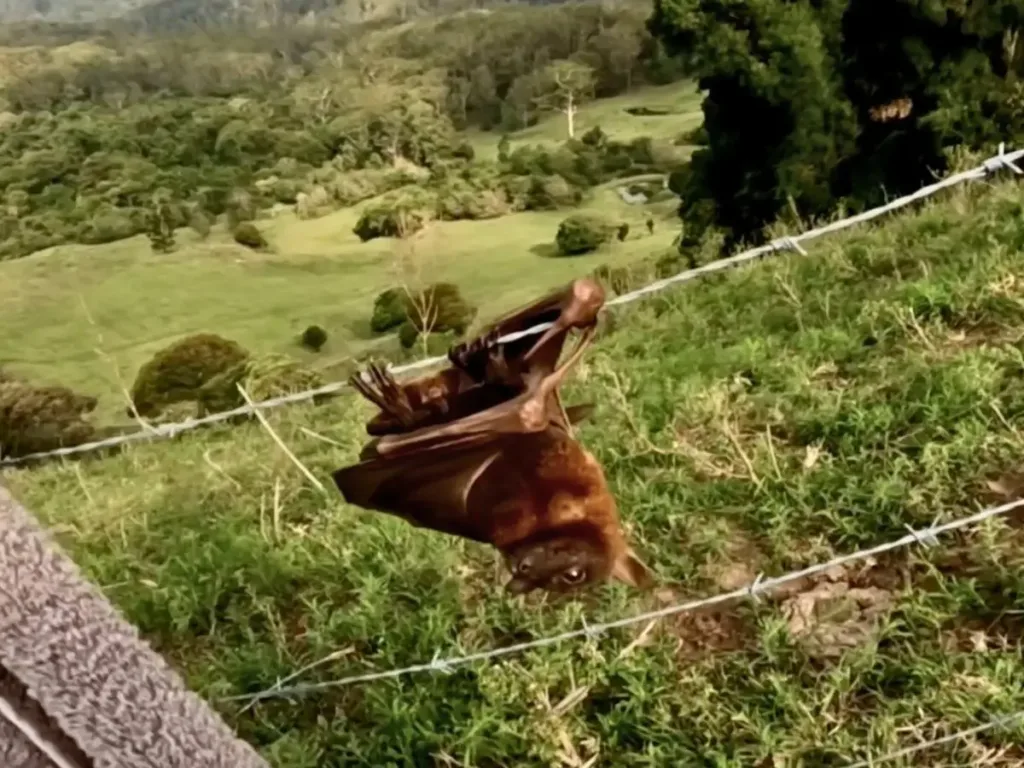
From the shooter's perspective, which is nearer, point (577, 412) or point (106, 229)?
point (577, 412)

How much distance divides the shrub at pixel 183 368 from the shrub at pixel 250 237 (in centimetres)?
20

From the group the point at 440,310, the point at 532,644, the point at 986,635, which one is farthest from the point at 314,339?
the point at 986,635

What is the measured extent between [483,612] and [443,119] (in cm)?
156

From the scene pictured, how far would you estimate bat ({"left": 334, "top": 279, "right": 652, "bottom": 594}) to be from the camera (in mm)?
716

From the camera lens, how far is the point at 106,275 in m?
2.55

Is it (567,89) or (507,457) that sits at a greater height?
(507,457)

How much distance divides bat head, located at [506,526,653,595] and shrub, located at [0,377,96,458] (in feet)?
5.68

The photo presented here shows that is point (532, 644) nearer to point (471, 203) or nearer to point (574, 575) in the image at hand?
point (574, 575)

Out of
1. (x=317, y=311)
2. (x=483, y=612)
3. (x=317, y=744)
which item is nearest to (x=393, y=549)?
(x=483, y=612)

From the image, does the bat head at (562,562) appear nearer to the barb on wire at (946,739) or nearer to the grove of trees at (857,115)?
the barb on wire at (946,739)

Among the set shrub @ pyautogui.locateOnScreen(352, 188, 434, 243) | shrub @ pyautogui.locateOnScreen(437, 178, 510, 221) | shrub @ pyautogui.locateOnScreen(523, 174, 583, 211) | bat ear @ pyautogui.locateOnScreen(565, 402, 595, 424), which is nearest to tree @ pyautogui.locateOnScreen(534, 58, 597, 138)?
shrub @ pyautogui.locateOnScreen(523, 174, 583, 211)

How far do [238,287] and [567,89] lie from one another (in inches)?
29.9

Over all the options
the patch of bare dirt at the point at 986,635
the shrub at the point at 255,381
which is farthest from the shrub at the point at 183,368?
the patch of bare dirt at the point at 986,635

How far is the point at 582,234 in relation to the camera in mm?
2564
